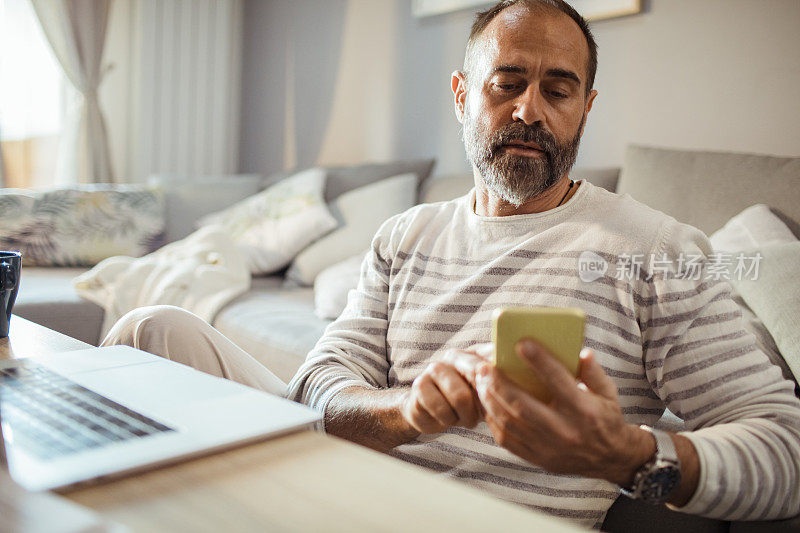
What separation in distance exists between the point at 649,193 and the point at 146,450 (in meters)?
1.54

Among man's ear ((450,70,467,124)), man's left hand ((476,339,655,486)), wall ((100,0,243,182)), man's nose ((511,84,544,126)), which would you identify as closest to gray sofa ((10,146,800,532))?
man's left hand ((476,339,655,486))

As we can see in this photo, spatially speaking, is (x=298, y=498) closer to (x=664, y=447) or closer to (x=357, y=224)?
(x=664, y=447)

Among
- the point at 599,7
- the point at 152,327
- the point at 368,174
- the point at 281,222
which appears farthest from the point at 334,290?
the point at 599,7

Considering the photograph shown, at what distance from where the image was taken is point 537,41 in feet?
3.69

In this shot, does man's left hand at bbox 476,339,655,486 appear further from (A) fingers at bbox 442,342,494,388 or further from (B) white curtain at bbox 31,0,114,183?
(B) white curtain at bbox 31,0,114,183

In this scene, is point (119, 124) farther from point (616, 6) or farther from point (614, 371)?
point (614, 371)

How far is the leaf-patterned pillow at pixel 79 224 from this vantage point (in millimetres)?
2648

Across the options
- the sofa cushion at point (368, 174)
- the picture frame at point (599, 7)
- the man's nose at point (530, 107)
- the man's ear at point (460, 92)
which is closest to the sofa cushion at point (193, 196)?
the sofa cushion at point (368, 174)

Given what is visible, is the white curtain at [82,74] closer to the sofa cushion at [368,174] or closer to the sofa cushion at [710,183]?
the sofa cushion at [368,174]

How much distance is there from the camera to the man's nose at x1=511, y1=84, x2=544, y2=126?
1110 mm

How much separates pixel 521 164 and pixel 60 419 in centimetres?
76

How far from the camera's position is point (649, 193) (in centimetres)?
177

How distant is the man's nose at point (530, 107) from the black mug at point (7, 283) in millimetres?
746

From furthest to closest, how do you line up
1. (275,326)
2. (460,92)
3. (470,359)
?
(275,326), (460,92), (470,359)
